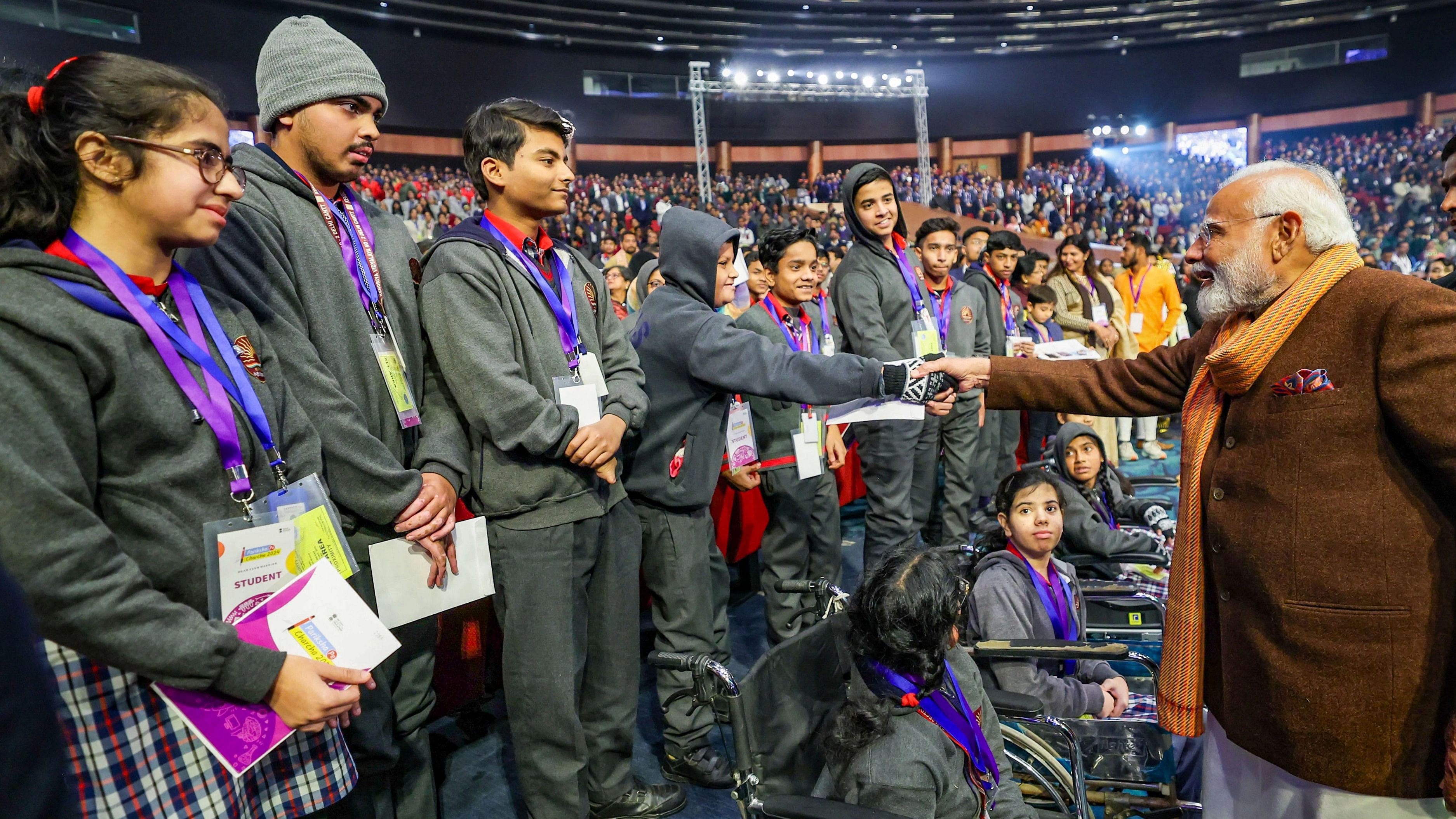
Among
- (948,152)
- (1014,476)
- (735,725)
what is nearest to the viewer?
(735,725)

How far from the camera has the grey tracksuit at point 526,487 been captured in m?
1.99

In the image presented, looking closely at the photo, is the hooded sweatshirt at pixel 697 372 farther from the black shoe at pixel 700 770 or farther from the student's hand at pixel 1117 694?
the student's hand at pixel 1117 694

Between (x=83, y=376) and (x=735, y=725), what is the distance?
4.06ft

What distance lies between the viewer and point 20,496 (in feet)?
3.37

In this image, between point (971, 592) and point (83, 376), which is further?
point (971, 592)

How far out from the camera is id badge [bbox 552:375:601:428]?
2104 mm

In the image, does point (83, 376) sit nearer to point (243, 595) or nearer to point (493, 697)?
point (243, 595)

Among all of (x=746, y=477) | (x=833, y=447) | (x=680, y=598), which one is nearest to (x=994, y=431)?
(x=833, y=447)

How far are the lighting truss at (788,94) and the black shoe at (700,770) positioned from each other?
14.8 meters

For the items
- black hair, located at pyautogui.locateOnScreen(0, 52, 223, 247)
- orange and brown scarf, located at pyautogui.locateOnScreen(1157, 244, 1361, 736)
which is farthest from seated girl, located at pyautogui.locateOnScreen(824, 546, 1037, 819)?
black hair, located at pyautogui.locateOnScreen(0, 52, 223, 247)

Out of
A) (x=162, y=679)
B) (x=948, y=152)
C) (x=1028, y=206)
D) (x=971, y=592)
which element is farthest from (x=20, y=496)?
(x=948, y=152)

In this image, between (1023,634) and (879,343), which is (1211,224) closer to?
(1023,634)

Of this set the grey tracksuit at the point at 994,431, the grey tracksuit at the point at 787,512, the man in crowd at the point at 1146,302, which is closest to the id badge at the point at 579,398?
the grey tracksuit at the point at 787,512

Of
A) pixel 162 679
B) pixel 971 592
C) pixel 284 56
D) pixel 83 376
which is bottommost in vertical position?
pixel 971 592
